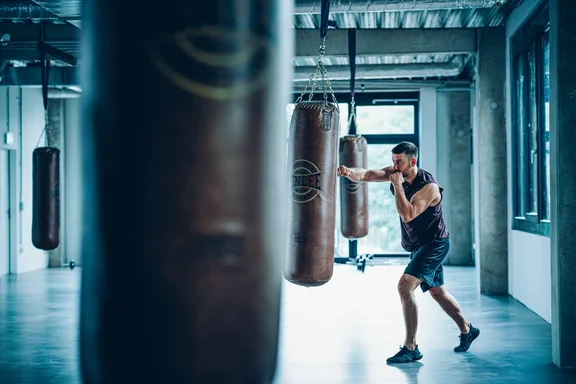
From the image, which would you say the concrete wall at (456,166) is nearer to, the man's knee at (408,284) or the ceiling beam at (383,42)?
the ceiling beam at (383,42)

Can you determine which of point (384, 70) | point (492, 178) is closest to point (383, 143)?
point (384, 70)

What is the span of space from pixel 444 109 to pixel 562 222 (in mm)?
7521

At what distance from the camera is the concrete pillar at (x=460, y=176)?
36.7 feet

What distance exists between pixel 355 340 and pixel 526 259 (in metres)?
2.41

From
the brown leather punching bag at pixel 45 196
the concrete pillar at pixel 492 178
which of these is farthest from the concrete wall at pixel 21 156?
the concrete pillar at pixel 492 178

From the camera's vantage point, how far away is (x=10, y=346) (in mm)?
4777

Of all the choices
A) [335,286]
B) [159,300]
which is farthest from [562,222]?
[335,286]

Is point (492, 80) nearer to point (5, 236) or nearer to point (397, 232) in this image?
point (397, 232)

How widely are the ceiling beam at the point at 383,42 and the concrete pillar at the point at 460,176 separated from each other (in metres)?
3.60

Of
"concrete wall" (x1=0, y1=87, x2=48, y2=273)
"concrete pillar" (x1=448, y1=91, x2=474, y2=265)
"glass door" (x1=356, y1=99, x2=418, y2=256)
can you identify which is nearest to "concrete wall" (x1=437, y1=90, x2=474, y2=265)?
"concrete pillar" (x1=448, y1=91, x2=474, y2=265)

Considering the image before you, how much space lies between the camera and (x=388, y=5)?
19.3 feet

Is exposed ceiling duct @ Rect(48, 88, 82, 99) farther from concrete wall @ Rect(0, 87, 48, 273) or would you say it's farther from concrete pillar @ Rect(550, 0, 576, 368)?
concrete pillar @ Rect(550, 0, 576, 368)

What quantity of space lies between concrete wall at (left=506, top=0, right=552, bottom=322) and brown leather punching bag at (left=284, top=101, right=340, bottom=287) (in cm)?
277

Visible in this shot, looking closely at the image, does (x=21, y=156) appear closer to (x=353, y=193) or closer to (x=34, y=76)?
(x=34, y=76)
